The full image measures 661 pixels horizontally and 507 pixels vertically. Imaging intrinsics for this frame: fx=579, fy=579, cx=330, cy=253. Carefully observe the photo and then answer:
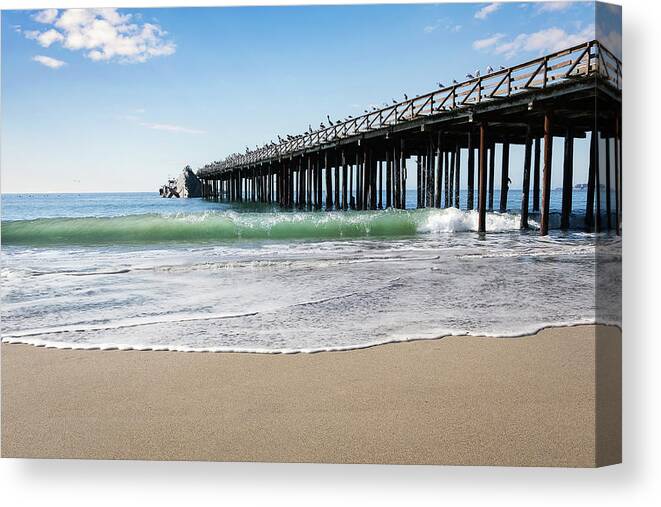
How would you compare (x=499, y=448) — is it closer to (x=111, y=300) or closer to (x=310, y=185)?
(x=111, y=300)

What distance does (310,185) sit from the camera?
54.2 ft

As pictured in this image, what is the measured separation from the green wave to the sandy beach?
1479mm

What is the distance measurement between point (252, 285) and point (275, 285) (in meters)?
0.22

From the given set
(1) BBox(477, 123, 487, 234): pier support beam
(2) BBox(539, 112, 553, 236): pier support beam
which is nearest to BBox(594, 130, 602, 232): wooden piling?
(2) BBox(539, 112, 553, 236): pier support beam

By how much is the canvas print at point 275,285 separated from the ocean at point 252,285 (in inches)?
1.1

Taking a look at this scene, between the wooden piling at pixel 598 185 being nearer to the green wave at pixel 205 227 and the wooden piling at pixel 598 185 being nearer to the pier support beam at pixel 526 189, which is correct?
the green wave at pixel 205 227

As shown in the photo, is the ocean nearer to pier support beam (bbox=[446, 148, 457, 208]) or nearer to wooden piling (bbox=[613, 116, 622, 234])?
wooden piling (bbox=[613, 116, 622, 234])

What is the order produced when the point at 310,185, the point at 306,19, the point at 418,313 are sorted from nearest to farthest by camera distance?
1. the point at 306,19
2. the point at 418,313
3. the point at 310,185

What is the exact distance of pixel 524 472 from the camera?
3.04 metres

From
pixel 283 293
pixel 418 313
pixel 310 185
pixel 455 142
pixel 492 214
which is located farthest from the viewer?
pixel 310 185

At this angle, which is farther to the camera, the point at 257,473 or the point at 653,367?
the point at 653,367

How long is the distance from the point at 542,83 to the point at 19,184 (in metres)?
5.82

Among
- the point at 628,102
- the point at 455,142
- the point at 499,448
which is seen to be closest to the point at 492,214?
the point at 455,142

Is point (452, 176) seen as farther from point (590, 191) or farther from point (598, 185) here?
point (598, 185)
